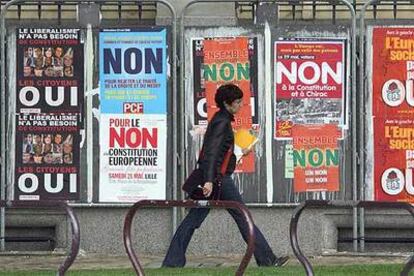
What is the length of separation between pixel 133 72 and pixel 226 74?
987 millimetres

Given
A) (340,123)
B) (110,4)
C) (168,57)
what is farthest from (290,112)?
(110,4)

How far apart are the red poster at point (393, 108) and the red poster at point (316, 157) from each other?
439mm

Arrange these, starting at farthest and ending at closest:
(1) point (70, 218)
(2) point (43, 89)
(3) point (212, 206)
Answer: (2) point (43, 89) < (3) point (212, 206) < (1) point (70, 218)

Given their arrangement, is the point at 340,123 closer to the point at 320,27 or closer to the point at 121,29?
the point at 320,27

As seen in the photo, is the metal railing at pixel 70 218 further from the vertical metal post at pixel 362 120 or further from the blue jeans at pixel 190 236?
the vertical metal post at pixel 362 120

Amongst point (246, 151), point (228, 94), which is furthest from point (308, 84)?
point (228, 94)

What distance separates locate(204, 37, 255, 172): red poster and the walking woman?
5.53 ft

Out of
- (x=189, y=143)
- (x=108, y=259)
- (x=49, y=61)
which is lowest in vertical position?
(x=108, y=259)

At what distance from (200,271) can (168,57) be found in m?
2.88

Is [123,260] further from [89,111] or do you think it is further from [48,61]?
[48,61]

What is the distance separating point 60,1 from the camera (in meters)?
13.2

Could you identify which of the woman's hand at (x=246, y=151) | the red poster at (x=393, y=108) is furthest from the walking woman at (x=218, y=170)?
the red poster at (x=393, y=108)

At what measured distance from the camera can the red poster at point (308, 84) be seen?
12.9 m

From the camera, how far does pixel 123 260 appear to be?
12672mm
